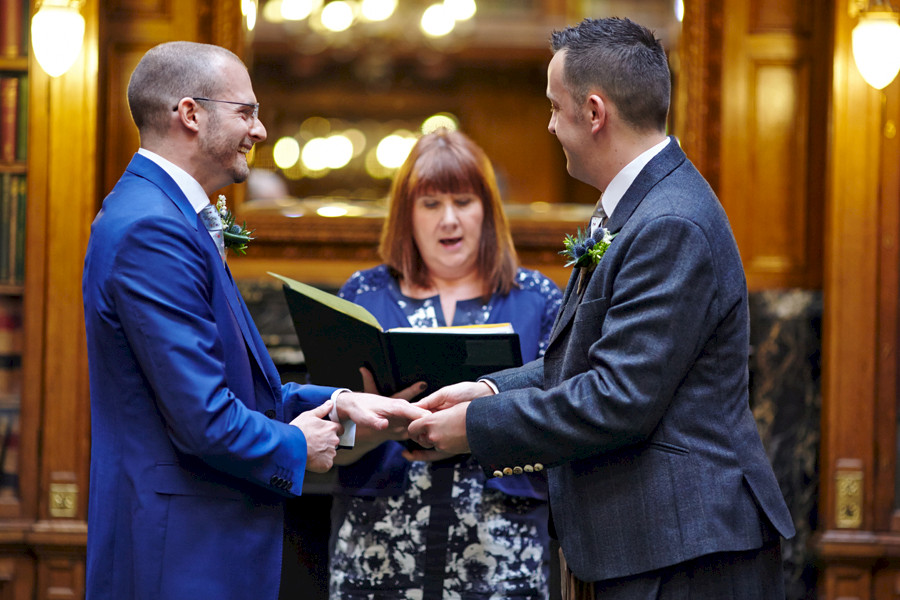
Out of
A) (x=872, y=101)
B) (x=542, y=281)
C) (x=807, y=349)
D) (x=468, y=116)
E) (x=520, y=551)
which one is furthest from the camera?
(x=468, y=116)

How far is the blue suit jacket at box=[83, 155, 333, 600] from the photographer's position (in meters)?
1.63

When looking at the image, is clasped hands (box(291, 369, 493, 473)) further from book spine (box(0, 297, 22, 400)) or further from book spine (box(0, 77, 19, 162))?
book spine (box(0, 77, 19, 162))

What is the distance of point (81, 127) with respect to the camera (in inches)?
144

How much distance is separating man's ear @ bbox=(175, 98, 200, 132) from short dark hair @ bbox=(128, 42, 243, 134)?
0.05ft

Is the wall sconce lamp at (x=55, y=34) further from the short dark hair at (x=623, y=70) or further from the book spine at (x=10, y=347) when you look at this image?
the short dark hair at (x=623, y=70)

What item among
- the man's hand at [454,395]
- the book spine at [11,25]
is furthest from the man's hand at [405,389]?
the book spine at [11,25]

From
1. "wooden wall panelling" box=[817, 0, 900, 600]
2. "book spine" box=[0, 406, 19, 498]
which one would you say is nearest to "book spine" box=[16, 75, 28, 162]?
"book spine" box=[0, 406, 19, 498]

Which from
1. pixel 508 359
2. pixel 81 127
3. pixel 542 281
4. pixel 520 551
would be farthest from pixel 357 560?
pixel 81 127

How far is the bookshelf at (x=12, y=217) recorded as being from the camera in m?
3.72

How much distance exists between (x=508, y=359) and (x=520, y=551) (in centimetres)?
58

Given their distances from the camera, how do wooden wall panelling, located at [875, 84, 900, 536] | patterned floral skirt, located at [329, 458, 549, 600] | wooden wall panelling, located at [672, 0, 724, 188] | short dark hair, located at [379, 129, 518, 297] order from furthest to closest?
wooden wall panelling, located at [672, 0, 724, 188] → wooden wall panelling, located at [875, 84, 900, 536] → short dark hair, located at [379, 129, 518, 297] → patterned floral skirt, located at [329, 458, 549, 600]

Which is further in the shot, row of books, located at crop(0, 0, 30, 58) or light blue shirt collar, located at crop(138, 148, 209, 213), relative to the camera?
row of books, located at crop(0, 0, 30, 58)

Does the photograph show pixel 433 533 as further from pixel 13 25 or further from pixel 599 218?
pixel 13 25

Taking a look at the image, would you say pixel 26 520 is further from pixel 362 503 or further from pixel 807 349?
pixel 807 349
